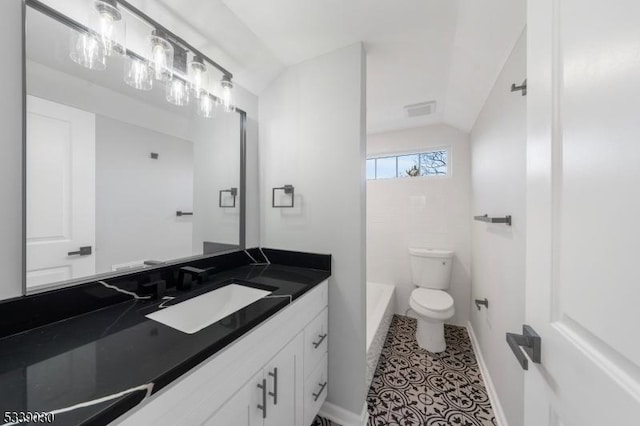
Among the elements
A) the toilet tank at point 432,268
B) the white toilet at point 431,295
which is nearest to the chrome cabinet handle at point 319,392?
the white toilet at point 431,295

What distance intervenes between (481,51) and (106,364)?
223 centimetres

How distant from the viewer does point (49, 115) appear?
0.82m

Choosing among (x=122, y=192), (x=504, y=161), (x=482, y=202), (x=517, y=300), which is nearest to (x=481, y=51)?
(x=504, y=161)

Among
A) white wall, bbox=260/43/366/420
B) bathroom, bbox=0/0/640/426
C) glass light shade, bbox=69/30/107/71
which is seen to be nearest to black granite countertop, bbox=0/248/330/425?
bathroom, bbox=0/0/640/426

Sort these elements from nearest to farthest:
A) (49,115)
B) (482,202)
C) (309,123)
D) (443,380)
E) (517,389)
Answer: (49,115) → (517,389) → (309,123) → (443,380) → (482,202)

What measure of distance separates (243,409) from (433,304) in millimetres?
1872

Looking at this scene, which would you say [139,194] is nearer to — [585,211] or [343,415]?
[585,211]

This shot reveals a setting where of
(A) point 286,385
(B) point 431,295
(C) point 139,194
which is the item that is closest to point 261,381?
(A) point 286,385

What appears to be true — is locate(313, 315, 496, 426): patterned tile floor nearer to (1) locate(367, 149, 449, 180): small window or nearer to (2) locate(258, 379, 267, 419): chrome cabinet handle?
(2) locate(258, 379, 267, 419): chrome cabinet handle

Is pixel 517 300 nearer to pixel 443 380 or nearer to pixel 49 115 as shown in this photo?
pixel 443 380

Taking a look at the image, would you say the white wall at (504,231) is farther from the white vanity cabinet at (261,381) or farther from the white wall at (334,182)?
the white vanity cabinet at (261,381)

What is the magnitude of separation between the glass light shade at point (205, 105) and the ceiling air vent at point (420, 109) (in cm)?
177

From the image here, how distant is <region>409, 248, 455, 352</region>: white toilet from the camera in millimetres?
2055

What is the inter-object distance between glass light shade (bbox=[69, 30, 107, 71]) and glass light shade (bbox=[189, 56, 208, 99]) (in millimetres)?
394
